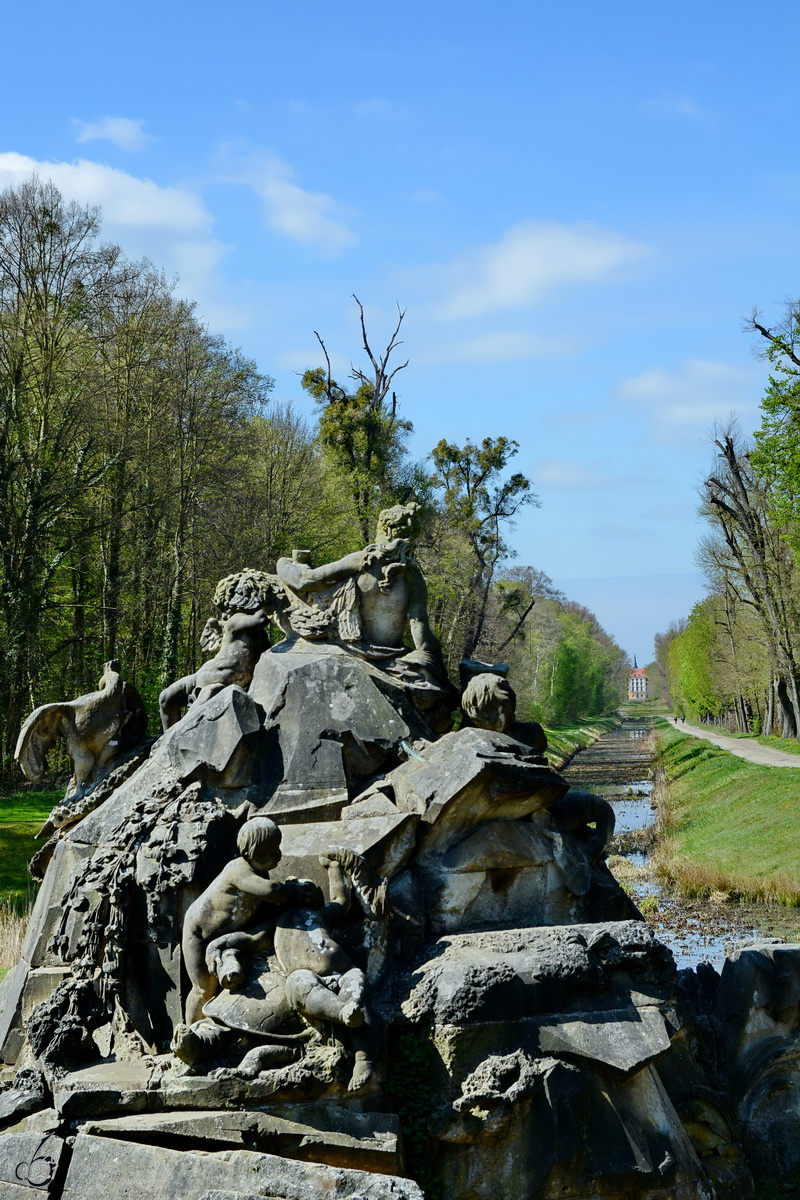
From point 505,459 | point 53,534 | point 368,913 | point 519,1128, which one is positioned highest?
point 505,459

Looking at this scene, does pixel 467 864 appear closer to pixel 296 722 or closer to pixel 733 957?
pixel 296 722

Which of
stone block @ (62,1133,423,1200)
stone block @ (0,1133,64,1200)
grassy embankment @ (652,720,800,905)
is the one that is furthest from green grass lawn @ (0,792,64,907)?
grassy embankment @ (652,720,800,905)

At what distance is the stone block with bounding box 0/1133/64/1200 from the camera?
273 inches

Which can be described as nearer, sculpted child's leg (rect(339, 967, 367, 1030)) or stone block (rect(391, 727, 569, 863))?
sculpted child's leg (rect(339, 967, 367, 1030))

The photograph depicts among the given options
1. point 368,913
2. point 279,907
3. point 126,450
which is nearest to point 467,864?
point 368,913

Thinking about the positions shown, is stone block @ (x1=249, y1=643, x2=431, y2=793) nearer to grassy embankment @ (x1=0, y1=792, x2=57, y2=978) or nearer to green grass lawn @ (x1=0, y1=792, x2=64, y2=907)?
grassy embankment @ (x1=0, y1=792, x2=57, y2=978)

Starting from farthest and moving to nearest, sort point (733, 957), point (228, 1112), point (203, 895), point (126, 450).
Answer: point (126, 450)
point (733, 957)
point (203, 895)
point (228, 1112)

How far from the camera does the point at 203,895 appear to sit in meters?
7.71

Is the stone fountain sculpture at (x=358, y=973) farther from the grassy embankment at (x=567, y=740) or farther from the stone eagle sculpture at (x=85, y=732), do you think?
the grassy embankment at (x=567, y=740)

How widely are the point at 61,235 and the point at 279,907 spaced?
20.4 meters

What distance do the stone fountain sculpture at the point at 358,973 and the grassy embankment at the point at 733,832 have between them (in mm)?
11593

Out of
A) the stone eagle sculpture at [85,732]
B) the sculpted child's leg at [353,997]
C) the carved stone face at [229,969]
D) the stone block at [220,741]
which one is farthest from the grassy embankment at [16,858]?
the sculpted child's leg at [353,997]

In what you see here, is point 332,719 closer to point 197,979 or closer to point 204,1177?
point 197,979

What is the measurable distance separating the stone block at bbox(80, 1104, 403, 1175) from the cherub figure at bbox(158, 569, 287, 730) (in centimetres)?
371
